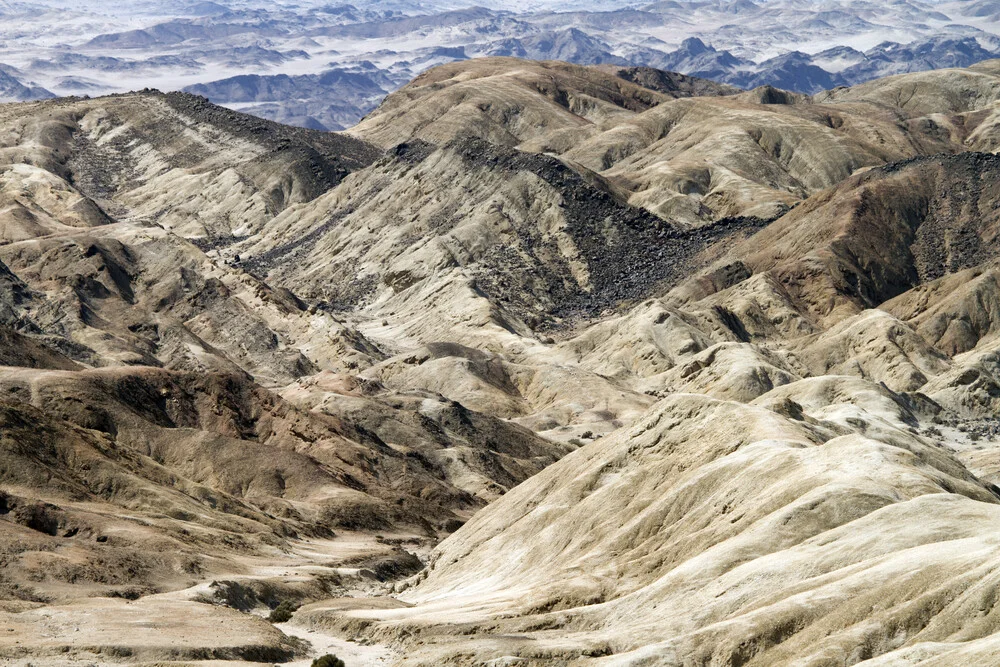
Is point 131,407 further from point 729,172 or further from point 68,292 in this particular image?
point 729,172

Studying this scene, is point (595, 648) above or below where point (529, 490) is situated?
above

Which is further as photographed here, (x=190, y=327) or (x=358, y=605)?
(x=190, y=327)

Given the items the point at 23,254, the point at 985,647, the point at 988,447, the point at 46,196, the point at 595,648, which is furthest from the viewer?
the point at 46,196

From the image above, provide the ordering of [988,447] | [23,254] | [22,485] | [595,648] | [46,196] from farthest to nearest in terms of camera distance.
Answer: [46,196] → [23,254] → [988,447] → [22,485] → [595,648]

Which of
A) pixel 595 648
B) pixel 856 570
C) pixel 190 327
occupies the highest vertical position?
pixel 856 570

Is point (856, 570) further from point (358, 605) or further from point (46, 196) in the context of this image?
point (46, 196)

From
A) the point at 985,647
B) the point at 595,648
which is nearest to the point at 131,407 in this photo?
the point at 595,648

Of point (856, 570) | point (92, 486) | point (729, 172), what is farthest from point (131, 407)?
point (729, 172)
